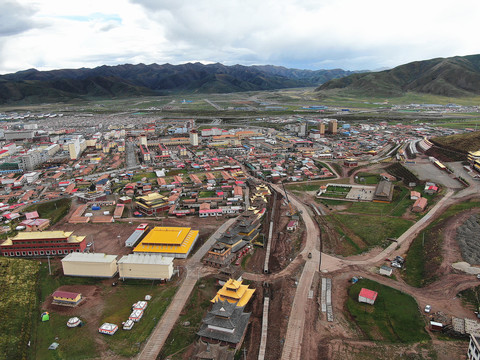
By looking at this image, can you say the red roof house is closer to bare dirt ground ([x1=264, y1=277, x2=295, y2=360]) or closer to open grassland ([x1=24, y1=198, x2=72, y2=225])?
bare dirt ground ([x1=264, y1=277, x2=295, y2=360])

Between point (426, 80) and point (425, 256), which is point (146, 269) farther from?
point (426, 80)

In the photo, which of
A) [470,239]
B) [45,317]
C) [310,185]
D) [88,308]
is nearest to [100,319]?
[88,308]

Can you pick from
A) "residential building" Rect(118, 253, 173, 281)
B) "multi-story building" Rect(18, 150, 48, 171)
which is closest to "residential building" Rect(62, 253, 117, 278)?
"residential building" Rect(118, 253, 173, 281)

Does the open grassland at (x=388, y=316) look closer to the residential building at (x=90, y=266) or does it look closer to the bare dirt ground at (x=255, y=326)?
the bare dirt ground at (x=255, y=326)

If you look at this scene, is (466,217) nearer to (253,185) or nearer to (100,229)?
(253,185)

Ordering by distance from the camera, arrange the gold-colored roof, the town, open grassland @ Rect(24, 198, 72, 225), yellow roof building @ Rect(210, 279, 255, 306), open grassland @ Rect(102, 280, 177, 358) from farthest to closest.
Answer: open grassland @ Rect(24, 198, 72, 225), the gold-colored roof, yellow roof building @ Rect(210, 279, 255, 306), the town, open grassland @ Rect(102, 280, 177, 358)

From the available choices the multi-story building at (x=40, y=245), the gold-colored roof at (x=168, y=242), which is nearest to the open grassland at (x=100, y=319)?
the multi-story building at (x=40, y=245)
